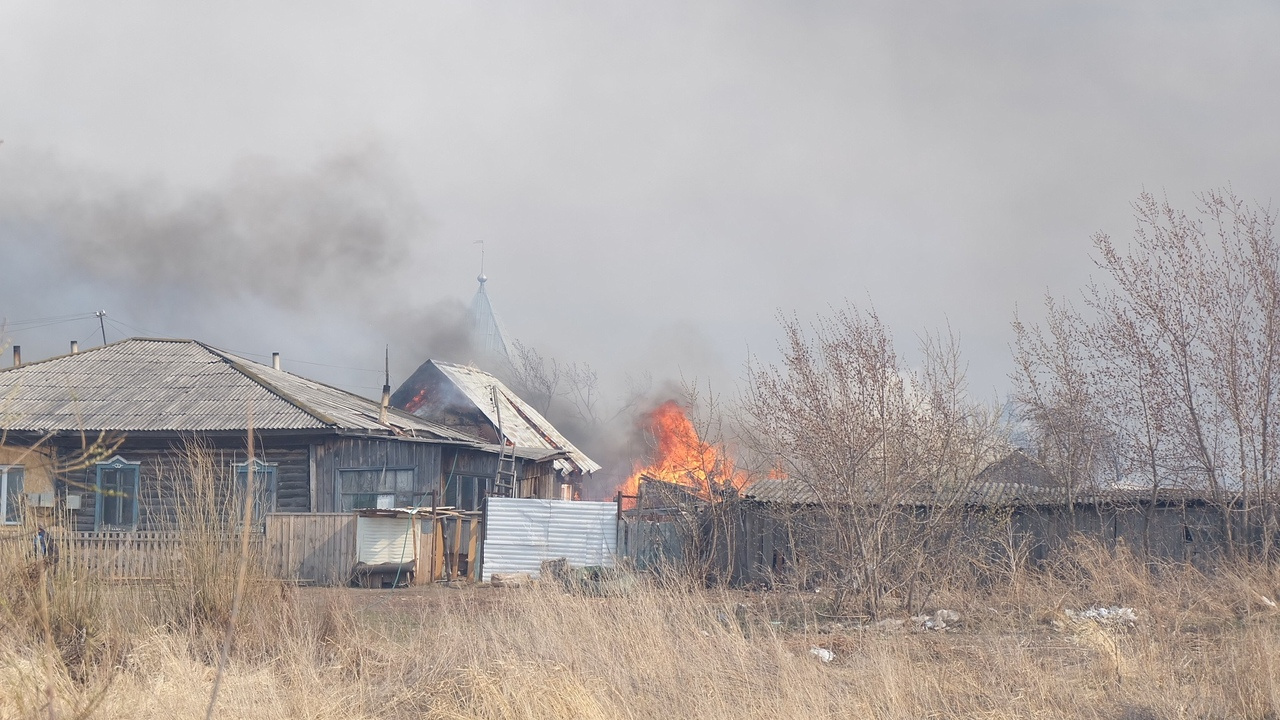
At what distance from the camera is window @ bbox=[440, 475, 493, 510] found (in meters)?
24.8

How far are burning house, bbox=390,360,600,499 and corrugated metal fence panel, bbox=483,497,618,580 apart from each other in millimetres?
9233

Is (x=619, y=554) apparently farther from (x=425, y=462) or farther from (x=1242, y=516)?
(x=1242, y=516)

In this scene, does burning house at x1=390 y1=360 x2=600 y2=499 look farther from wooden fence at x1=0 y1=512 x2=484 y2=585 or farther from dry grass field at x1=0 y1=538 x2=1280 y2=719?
dry grass field at x1=0 y1=538 x2=1280 y2=719

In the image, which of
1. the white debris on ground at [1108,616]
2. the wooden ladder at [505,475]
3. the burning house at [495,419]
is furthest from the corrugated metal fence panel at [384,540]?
the white debris on ground at [1108,616]

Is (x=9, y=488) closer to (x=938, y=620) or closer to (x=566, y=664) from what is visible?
(x=566, y=664)

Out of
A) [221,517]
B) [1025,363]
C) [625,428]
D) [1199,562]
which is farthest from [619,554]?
[625,428]

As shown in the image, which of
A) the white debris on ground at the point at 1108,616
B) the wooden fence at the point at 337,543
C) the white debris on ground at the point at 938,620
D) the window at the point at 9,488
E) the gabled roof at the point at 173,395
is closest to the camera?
the white debris on ground at the point at 1108,616

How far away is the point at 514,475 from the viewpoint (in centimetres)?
2861

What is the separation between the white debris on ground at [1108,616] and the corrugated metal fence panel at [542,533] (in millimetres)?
10846

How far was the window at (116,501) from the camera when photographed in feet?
72.2

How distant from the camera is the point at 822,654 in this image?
9.39m

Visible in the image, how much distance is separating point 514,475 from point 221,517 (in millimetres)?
19375

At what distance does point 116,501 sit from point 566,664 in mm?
18393

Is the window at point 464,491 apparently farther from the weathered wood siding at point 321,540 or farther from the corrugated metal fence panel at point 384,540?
the weathered wood siding at point 321,540
